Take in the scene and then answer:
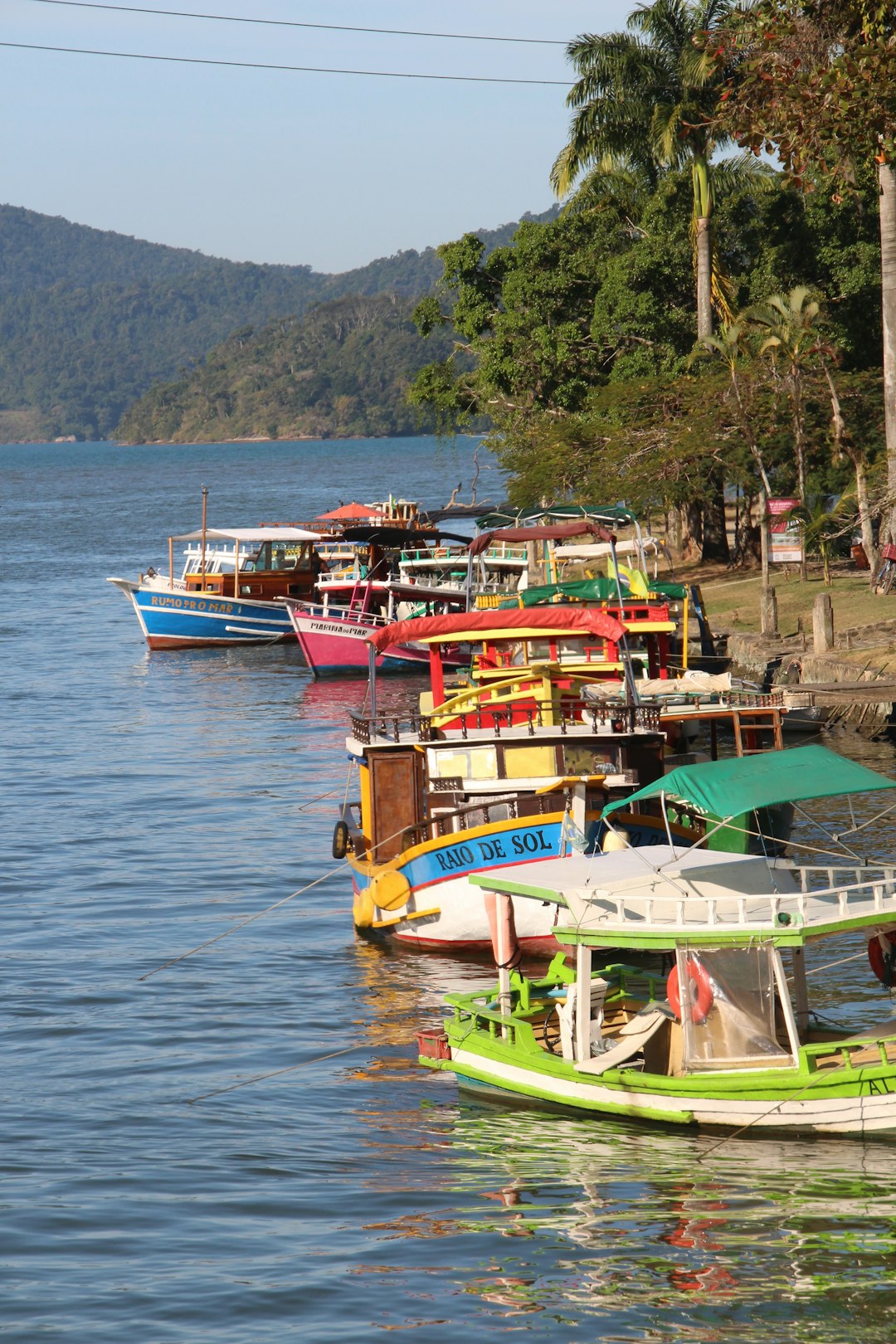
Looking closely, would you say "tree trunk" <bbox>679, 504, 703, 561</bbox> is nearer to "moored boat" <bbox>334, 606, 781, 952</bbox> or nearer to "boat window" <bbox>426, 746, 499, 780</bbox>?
"moored boat" <bbox>334, 606, 781, 952</bbox>

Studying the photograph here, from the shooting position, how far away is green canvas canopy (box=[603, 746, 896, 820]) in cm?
1449

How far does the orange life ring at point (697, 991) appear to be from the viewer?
531 inches

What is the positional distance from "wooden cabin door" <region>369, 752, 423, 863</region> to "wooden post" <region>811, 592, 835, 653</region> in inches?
559

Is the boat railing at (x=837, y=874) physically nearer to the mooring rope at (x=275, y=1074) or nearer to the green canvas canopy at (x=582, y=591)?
the mooring rope at (x=275, y=1074)

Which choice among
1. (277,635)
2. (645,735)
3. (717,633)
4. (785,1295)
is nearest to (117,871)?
(645,735)

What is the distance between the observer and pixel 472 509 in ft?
197

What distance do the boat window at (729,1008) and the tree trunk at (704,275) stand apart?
38.1 meters

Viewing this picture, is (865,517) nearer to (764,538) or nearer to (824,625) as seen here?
(824,625)

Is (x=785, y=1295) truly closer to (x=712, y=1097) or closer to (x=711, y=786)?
(x=712, y=1097)

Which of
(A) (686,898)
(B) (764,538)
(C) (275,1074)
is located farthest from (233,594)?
(A) (686,898)

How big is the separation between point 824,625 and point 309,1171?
21530mm

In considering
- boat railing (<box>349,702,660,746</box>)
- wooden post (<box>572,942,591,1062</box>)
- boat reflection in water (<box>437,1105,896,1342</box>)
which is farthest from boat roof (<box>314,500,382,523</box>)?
boat reflection in water (<box>437,1105,896,1342</box>)

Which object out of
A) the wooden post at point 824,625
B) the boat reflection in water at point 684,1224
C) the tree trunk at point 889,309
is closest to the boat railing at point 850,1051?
the boat reflection in water at point 684,1224

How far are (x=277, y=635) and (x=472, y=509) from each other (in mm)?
9443
